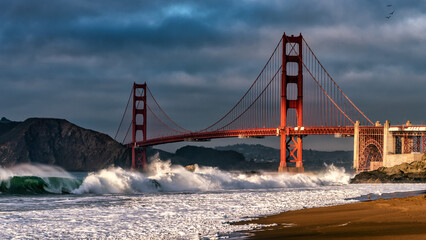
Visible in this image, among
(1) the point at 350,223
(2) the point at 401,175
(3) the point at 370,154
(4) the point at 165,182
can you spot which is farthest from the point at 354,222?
(3) the point at 370,154

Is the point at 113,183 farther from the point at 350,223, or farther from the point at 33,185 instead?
the point at 350,223

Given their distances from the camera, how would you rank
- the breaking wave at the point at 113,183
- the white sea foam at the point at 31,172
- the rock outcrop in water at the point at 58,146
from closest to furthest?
the breaking wave at the point at 113,183, the white sea foam at the point at 31,172, the rock outcrop in water at the point at 58,146

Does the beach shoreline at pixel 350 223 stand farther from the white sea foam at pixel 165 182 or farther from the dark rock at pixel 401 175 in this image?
the dark rock at pixel 401 175

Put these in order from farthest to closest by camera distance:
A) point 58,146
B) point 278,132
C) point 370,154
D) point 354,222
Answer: point 58,146 < point 370,154 < point 278,132 < point 354,222

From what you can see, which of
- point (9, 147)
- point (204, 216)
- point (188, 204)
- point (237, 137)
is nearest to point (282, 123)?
point (237, 137)

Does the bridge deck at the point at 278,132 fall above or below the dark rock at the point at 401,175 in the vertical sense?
above

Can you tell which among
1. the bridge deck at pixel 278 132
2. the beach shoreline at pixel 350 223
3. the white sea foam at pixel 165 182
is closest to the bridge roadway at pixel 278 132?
the bridge deck at pixel 278 132

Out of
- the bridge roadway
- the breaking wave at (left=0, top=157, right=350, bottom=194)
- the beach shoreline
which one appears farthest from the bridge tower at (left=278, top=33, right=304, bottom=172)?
the beach shoreline
